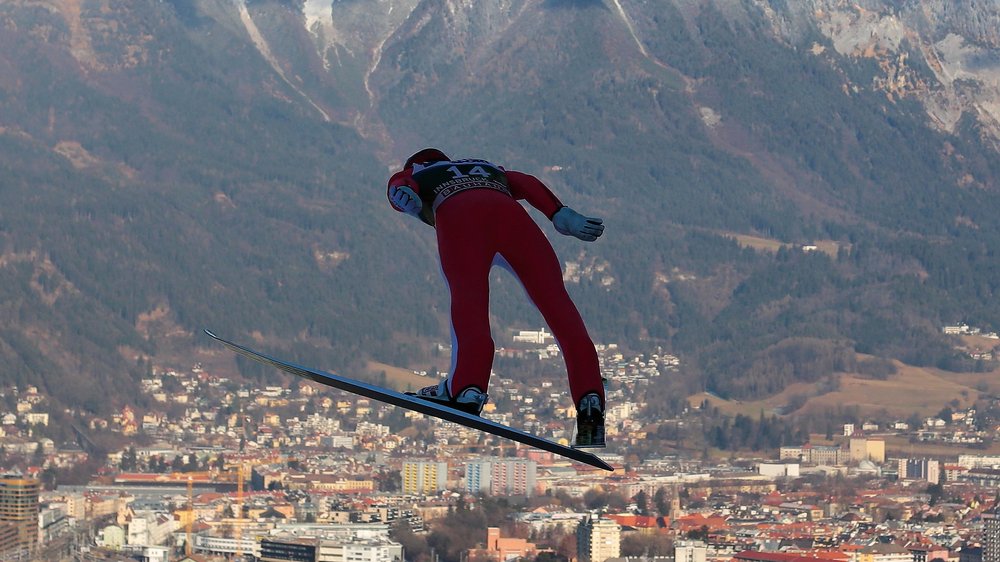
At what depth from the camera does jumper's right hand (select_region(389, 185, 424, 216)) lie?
20.5ft

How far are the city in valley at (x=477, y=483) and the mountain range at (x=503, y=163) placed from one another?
4.87 m

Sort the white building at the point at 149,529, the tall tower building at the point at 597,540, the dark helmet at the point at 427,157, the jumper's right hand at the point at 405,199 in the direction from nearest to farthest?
the jumper's right hand at the point at 405,199, the dark helmet at the point at 427,157, the tall tower building at the point at 597,540, the white building at the point at 149,529

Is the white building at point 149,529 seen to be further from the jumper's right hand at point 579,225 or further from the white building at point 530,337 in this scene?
the jumper's right hand at point 579,225

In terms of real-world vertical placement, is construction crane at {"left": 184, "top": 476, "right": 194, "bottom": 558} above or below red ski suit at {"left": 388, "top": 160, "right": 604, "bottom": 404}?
above

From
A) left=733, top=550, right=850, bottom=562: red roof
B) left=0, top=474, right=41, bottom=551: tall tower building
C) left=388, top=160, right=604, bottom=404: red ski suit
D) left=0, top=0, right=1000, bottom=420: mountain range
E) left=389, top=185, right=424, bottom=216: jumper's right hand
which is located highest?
left=0, top=0, right=1000, bottom=420: mountain range

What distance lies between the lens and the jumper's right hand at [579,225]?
631 cm

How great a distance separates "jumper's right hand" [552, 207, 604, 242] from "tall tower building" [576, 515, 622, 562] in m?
47.9

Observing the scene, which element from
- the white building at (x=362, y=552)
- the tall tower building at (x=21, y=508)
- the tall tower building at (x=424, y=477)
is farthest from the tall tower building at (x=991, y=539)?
the tall tower building at (x=21, y=508)

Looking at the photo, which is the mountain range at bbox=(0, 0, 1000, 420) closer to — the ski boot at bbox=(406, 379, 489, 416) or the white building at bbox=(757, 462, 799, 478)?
the white building at bbox=(757, 462, 799, 478)

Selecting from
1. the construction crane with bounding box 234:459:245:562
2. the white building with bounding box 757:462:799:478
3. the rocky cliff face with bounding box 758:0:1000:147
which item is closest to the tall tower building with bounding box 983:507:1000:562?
the white building with bounding box 757:462:799:478

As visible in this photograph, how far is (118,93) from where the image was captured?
5487 inches

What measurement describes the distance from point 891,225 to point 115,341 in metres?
43.9

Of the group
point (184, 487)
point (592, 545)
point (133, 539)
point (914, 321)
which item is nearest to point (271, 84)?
point (914, 321)

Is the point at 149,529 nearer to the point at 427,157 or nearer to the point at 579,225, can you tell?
the point at 427,157
